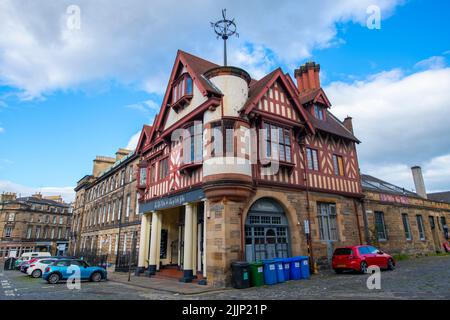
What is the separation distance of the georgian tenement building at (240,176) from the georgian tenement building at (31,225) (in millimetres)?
52890

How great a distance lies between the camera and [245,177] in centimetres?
1233

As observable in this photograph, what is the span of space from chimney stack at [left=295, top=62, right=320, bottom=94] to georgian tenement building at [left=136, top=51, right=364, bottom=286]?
8.69 feet

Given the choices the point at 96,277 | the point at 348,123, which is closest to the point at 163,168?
the point at 96,277

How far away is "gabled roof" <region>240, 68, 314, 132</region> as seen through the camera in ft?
44.2

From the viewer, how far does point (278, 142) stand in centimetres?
1471

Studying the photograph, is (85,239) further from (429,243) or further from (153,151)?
(429,243)

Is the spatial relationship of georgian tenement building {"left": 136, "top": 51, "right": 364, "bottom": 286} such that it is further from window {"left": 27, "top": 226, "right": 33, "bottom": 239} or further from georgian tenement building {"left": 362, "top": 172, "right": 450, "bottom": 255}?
window {"left": 27, "top": 226, "right": 33, "bottom": 239}

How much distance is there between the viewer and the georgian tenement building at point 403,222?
19875 millimetres

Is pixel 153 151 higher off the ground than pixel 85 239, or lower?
higher

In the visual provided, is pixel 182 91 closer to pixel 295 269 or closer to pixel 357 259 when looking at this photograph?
pixel 295 269

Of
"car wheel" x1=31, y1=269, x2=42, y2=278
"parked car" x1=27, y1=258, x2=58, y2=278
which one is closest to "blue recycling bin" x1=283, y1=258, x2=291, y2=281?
"parked car" x1=27, y1=258, x2=58, y2=278

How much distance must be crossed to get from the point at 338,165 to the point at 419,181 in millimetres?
15948
